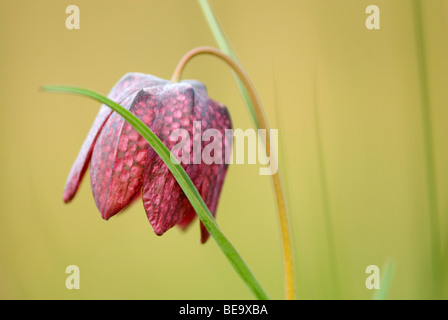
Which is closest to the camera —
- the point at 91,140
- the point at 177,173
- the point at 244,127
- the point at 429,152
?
the point at 177,173

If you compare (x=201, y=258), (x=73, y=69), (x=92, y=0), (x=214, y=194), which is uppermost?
(x=92, y=0)

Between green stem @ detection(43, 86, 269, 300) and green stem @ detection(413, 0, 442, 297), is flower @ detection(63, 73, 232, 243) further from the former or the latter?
green stem @ detection(413, 0, 442, 297)

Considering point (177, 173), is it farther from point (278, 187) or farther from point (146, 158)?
point (278, 187)

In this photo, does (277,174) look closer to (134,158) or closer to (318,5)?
(134,158)

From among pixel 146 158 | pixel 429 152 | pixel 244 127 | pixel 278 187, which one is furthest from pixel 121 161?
pixel 244 127

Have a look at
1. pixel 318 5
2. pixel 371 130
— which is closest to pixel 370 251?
pixel 371 130
